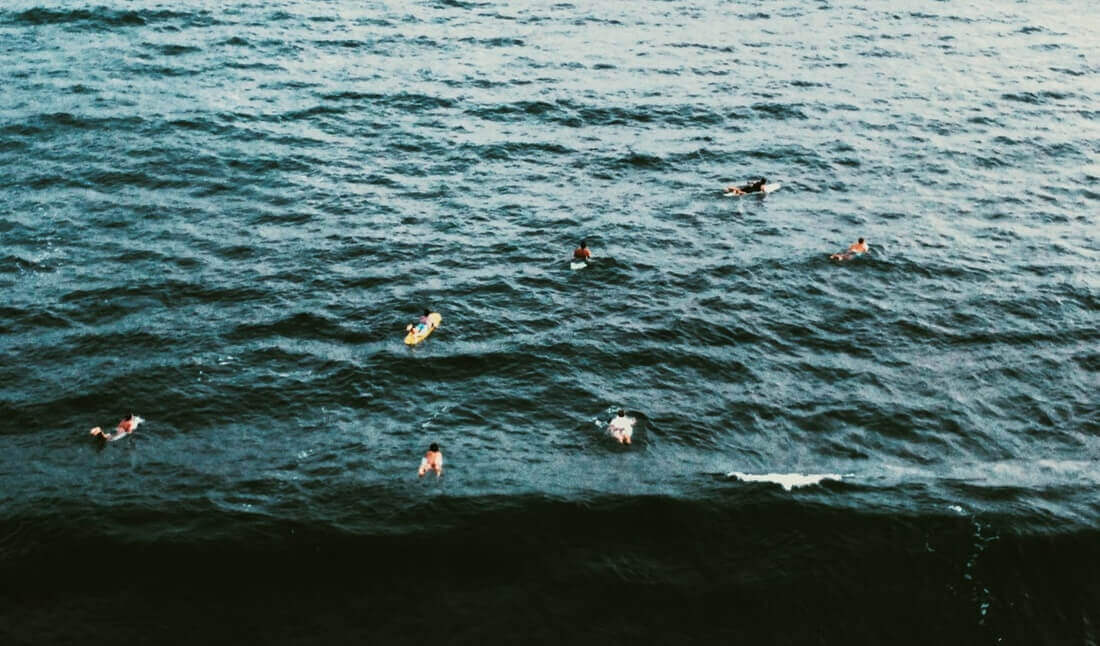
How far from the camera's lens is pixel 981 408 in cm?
3381

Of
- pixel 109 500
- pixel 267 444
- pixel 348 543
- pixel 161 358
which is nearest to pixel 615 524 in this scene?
pixel 348 543

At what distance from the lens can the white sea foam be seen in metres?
29.4

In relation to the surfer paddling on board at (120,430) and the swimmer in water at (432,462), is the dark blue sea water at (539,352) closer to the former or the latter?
the surfer paddling on board at (120,430)

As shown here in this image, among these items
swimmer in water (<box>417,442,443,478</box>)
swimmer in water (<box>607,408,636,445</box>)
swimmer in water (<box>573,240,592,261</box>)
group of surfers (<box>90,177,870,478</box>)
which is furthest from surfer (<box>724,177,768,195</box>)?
swimmer in water (<box>417,442,443,478</box>)

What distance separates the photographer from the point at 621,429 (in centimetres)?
3128

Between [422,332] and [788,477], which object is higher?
[422,332]

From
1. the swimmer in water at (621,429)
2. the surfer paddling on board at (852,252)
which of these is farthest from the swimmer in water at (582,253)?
the swimmer in water at (621,429)

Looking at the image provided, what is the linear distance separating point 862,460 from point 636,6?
64.9 meters

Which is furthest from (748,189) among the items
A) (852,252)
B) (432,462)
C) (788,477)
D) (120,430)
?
(120,430)

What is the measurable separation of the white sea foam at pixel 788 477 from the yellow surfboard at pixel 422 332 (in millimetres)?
13589

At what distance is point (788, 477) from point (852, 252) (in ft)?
60.0

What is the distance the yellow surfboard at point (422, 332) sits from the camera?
36.4 meters

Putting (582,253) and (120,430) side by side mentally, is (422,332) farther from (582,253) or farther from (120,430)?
(120,430)

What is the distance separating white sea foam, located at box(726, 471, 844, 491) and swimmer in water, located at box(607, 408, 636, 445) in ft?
11.8
